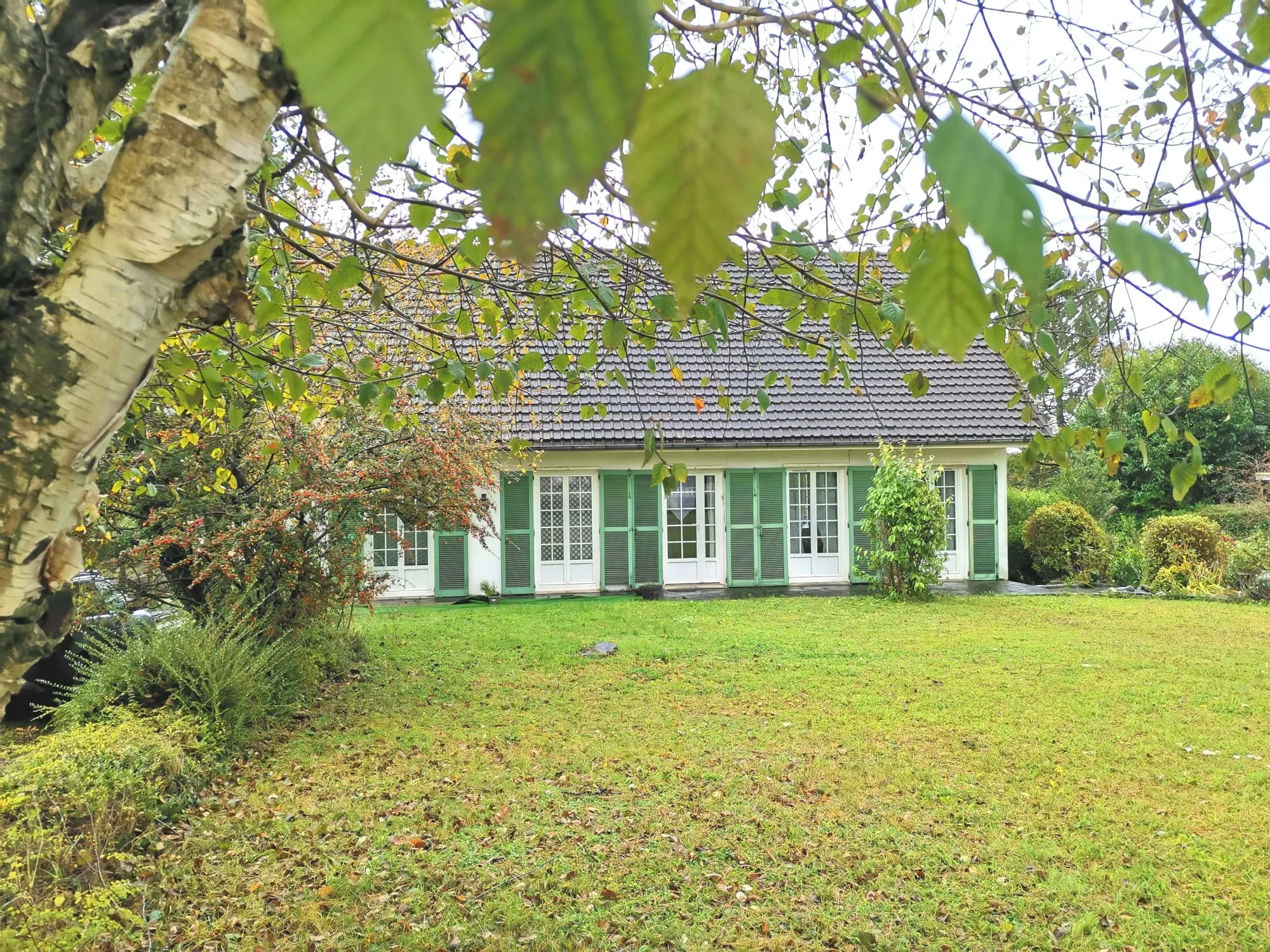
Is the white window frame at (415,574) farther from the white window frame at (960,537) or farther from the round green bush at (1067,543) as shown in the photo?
the round green bush at (1067,543)

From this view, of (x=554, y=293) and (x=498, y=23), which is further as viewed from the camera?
(x=554, y=293)

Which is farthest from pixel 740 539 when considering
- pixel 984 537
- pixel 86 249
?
pixel 86 249

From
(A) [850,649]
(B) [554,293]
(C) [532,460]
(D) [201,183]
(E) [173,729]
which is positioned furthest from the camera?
(C) [532,460]

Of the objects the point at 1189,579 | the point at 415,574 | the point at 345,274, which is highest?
the point at 345,274

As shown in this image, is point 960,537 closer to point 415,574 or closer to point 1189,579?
point 1189,579

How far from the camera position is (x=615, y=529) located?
43.3 ft

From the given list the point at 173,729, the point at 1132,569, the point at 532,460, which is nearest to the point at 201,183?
the point at 173,729

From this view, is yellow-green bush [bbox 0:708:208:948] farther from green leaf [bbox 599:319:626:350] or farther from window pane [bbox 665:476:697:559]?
window pane [bbox 665:476:697:559]

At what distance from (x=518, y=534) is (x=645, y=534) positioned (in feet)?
7.03

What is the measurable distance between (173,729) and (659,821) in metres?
3.20

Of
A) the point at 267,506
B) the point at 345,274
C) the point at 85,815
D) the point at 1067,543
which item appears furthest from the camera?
the point at 1067,543

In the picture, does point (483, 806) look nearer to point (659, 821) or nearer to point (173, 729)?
point (659, 821)

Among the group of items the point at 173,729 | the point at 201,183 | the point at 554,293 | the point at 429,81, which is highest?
the point at 554,293

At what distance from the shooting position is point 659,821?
465 cm
